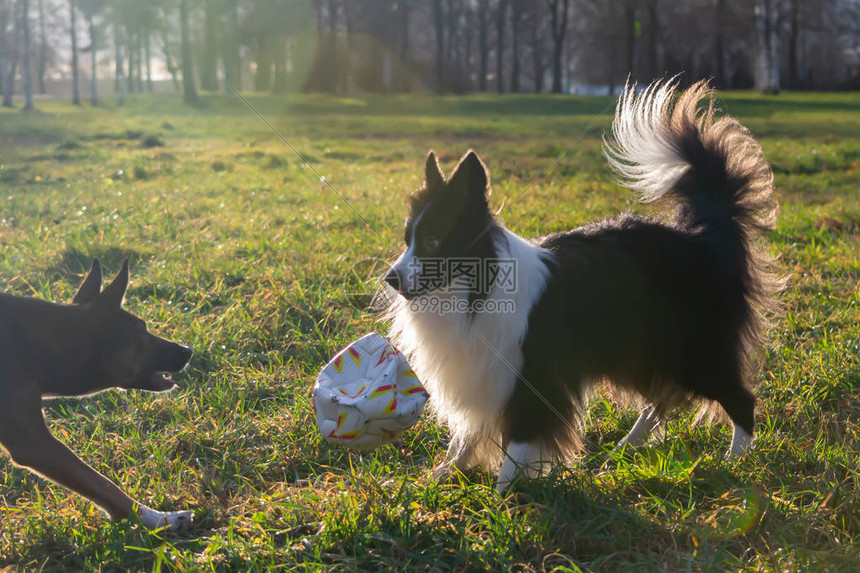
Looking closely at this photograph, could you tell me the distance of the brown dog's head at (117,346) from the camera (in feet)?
10.8

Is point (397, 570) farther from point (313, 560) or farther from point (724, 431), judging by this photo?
point (724, 431)

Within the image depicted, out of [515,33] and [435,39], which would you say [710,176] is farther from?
[435,39]

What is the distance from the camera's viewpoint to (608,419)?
3.91 metres

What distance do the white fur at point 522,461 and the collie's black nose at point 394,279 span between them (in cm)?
89

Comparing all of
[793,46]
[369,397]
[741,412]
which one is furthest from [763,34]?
[369,397]

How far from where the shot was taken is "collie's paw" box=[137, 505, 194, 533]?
9.86 feet

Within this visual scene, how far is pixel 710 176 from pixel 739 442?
1342 mm

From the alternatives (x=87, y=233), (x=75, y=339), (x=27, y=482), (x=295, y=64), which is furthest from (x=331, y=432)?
(x=295, y=64)

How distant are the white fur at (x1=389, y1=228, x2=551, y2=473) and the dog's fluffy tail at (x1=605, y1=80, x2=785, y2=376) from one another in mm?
924

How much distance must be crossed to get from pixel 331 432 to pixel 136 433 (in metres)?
1.26

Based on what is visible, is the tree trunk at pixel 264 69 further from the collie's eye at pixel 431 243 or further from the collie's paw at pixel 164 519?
the collie's paw at pixel 164 519

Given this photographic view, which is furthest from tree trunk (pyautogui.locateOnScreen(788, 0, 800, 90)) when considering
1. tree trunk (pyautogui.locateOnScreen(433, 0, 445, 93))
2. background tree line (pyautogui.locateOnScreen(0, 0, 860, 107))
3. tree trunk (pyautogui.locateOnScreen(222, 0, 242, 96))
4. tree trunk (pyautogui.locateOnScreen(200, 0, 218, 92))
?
tree trunk (pyautogui.locateOnScreen(200, 0, 218, 92))

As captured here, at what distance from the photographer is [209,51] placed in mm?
39125

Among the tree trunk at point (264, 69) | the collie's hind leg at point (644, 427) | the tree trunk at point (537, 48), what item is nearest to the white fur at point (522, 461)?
the collie's hind leg at point (644, 427)
